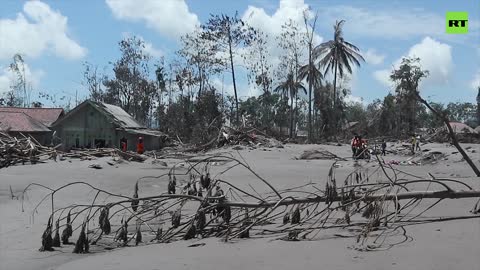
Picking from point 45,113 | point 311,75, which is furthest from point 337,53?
point 45,113

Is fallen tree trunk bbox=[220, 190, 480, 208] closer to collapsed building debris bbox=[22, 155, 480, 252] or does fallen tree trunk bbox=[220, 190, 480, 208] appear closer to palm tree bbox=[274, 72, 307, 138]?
collapsed building debris bbox=[22, 155, 480, 252]

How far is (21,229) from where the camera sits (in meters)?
8.13

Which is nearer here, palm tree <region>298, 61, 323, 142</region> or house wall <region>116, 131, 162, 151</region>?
house wall <region>116, 131, 162, 151</region>

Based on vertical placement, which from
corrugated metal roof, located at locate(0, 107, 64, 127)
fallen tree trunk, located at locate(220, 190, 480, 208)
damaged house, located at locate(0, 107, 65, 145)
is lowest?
fallen tree trunk, located at locate(220, 190, 480, 208)

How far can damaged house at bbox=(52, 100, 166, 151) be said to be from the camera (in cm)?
3762

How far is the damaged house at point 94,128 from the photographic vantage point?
123 ft

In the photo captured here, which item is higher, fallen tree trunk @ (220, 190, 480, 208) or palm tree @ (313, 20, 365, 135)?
palm tree @ (313, 20, 365, 135)

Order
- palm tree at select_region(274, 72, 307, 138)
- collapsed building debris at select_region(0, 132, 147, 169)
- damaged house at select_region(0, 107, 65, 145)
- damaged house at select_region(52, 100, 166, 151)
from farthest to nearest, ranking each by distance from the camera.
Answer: palm tree at select_region(274, 72, 307, 138) < damaged house at select_region(52, 100, 166, 151) < damaged house at select_region(0, 107, 65, 145) < collapsed building debris at select_region(0, 132, 147, 169)

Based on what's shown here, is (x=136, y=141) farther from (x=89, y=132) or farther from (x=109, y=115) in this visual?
(x=89, y=132)

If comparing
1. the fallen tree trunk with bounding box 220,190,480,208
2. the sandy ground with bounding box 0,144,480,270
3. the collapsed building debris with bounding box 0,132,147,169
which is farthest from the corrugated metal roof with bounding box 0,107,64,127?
the fallen tree trunk with bounding box 220,190,480,208

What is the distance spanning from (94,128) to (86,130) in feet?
2.05

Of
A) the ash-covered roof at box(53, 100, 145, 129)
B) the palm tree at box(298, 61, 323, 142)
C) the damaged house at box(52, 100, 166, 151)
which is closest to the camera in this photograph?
the ash-covered roof at box(53, 100, 145, 129)

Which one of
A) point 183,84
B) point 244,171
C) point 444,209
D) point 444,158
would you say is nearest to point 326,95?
point 183,84

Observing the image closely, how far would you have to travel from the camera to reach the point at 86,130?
38.3 metres
